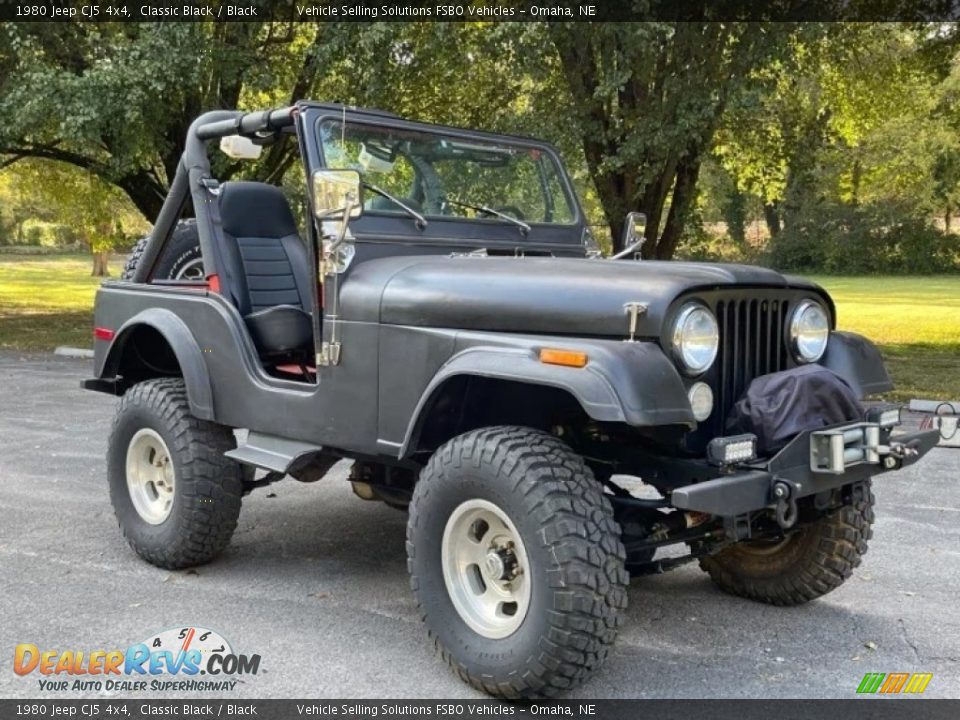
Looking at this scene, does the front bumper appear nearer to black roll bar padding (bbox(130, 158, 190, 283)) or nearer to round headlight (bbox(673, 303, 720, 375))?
round headlight (bbox(673, 303, 720, 375))

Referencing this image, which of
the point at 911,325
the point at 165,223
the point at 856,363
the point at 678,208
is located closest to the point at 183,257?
the point at 165,223

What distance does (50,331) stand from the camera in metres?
18.0

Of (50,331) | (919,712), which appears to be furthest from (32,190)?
(919,712)

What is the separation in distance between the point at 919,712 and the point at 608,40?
8.67 m

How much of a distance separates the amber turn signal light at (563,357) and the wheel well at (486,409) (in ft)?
1.28

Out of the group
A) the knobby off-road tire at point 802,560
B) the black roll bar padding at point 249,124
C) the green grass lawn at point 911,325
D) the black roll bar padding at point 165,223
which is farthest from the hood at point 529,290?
the green grass lawn at point 911,325

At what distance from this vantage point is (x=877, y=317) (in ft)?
74.0

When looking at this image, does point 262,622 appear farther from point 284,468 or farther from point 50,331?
point 50,331

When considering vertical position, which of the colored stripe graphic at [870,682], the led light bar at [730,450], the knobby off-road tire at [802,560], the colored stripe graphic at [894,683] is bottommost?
the colored stripe graphic at [870,682]

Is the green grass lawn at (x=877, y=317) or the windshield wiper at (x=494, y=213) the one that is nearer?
the windshield wiper at (x=494, y=213)

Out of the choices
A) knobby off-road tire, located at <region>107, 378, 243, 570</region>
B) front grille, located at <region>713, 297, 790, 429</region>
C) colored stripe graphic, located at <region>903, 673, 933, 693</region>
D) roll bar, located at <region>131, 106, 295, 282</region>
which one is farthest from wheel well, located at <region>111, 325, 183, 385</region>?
colored stripe graphic, located at <region>903, 673, 933, 693</region>

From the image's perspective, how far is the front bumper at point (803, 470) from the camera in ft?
10.6

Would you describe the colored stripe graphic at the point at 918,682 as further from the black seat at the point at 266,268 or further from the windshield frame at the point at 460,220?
the black seat at the point at 266,268

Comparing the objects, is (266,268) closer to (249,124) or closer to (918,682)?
(249,124)
